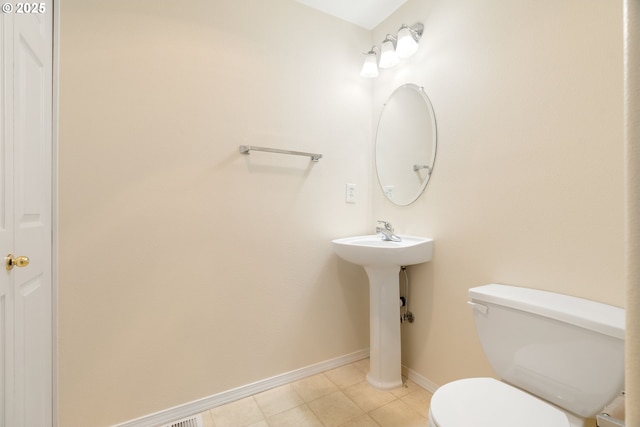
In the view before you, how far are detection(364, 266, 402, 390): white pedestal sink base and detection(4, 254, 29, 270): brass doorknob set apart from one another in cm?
142

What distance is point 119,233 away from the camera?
131cm

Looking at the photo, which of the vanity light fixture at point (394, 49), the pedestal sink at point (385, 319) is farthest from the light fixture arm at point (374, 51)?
the pedestal sink at point (385, 319)

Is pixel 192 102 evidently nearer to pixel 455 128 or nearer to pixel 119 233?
pixel 119 233

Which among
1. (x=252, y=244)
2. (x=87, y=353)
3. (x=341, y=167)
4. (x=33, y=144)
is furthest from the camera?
(x=341, y=167)

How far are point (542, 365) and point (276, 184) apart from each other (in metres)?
1.42

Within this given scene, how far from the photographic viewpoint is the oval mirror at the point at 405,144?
5.33 ft

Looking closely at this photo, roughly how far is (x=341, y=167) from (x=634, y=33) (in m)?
1.64

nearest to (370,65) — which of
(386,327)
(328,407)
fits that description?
(386,327)

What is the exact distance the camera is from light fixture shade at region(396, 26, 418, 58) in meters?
1.61

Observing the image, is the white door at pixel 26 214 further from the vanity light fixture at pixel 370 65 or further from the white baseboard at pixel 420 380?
the white baseboard at pixel 420 380

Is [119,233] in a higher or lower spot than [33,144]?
lower

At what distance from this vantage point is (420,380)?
164 cm

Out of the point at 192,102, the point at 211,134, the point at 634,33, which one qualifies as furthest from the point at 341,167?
the point at 634,33

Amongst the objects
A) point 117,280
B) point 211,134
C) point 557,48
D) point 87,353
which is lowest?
point 87,353
